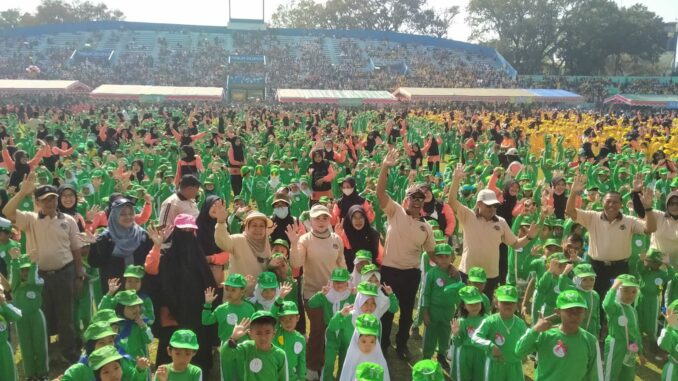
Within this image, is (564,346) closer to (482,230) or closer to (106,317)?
(482,230)

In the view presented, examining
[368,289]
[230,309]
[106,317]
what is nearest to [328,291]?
[368,289]

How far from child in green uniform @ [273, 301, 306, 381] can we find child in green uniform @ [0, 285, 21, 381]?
1.94m

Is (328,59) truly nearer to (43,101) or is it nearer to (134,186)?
(43,101)

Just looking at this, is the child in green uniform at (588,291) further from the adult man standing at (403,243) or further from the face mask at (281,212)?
the face mask at (281,212)

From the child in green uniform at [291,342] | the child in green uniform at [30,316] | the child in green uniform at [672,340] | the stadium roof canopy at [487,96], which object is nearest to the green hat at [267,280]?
the child in green uniform at [291,342]

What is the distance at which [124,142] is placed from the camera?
587 inches

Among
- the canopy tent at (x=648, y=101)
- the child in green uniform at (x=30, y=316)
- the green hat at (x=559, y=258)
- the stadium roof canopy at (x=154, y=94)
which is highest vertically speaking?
the canopy tent at (x=648, y=101)

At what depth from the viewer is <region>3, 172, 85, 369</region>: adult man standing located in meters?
5.14

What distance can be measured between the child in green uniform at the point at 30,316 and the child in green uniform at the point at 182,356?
1914mm

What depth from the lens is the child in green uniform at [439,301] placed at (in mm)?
5332

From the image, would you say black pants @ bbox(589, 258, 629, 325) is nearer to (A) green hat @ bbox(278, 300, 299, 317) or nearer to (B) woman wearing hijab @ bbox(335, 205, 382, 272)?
(B) woman wearing hijab @ bbox(335, 205, 382, 272)

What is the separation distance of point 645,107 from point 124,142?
39.5 metres

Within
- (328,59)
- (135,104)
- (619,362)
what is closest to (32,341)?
(619,362)

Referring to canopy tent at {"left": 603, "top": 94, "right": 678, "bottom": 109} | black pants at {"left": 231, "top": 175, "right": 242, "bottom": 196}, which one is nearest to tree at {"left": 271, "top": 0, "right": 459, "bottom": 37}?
canopy tent at {"left": 603, "top": 94, "right": 678, "bottom": 109}
